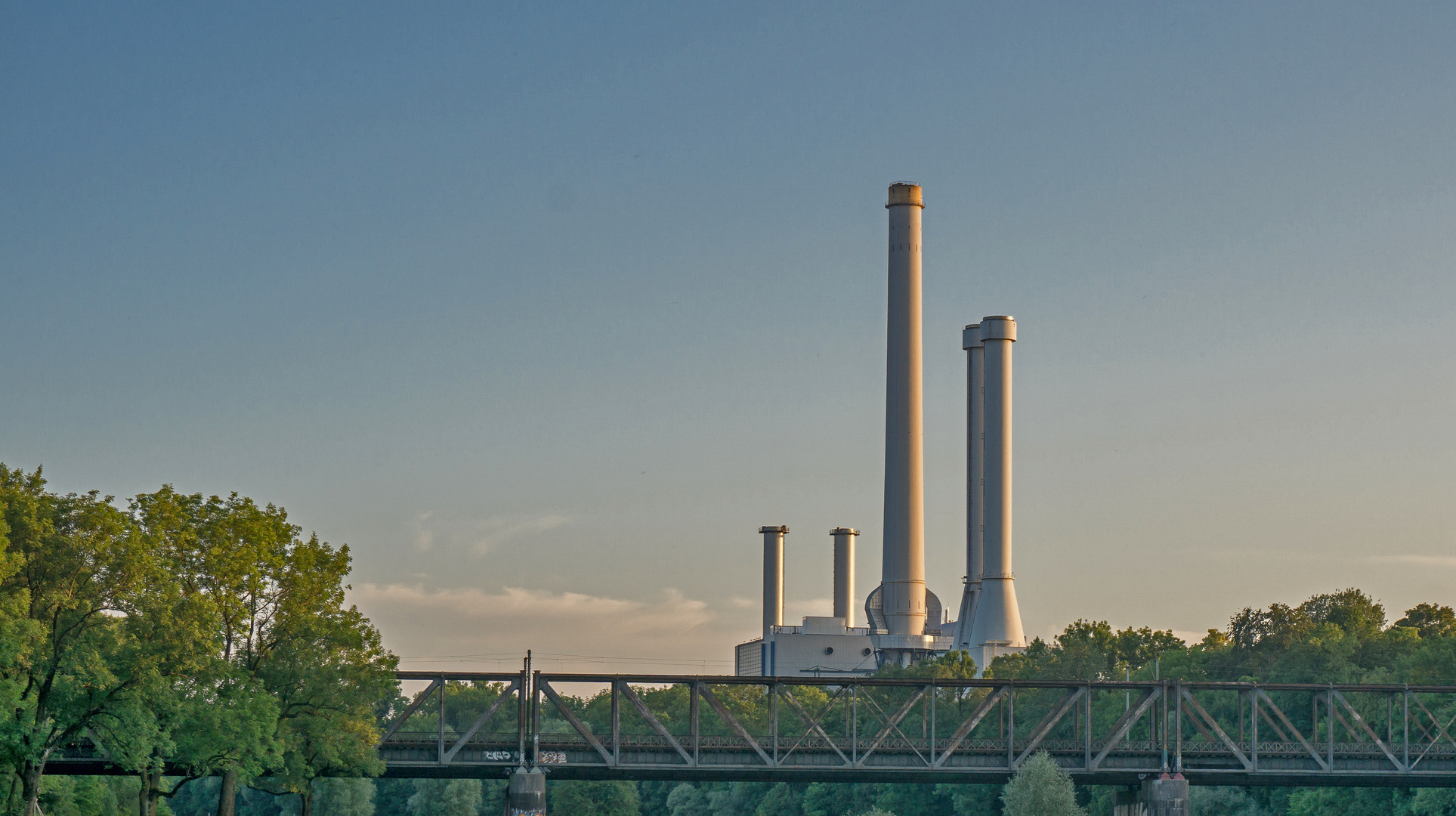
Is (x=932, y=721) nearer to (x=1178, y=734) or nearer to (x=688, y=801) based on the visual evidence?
(x=1178, y=734)

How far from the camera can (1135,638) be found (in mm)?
137250

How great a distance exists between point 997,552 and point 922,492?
10.6 meters

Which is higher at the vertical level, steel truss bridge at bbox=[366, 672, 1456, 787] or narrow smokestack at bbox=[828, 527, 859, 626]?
narrow smokestack at bbox=[828, 527, 859, 626]

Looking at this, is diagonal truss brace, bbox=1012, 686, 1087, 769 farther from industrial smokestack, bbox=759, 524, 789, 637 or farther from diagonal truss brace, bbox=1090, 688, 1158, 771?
industrial smokestack, bbox=759, 524, 789, 637

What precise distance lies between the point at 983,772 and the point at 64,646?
41355mm

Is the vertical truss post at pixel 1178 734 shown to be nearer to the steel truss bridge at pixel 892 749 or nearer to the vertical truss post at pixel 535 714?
the steel truss bridge at pixel 892 749

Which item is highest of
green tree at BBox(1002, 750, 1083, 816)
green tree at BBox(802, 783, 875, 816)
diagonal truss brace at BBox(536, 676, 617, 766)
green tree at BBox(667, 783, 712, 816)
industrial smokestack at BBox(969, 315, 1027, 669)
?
industrial smokestack at BBox(969, 315, 1027, 669)

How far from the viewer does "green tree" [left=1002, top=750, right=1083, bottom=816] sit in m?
90.0

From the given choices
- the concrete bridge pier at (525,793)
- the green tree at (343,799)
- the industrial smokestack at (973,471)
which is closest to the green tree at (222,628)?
the concrete bridge pier at (525,793)

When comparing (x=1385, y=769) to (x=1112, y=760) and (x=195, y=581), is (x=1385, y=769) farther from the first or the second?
(x=195, y=581)

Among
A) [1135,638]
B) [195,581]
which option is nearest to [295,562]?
[195,581]

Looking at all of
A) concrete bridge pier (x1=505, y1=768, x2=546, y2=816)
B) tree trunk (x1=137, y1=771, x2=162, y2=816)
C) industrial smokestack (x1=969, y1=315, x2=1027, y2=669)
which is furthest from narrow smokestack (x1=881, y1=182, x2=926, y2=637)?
tree trunk (x1=137, y1=771, x2=162, y2=816)

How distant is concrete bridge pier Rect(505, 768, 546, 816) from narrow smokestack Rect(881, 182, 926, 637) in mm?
48693

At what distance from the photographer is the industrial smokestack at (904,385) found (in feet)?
401
